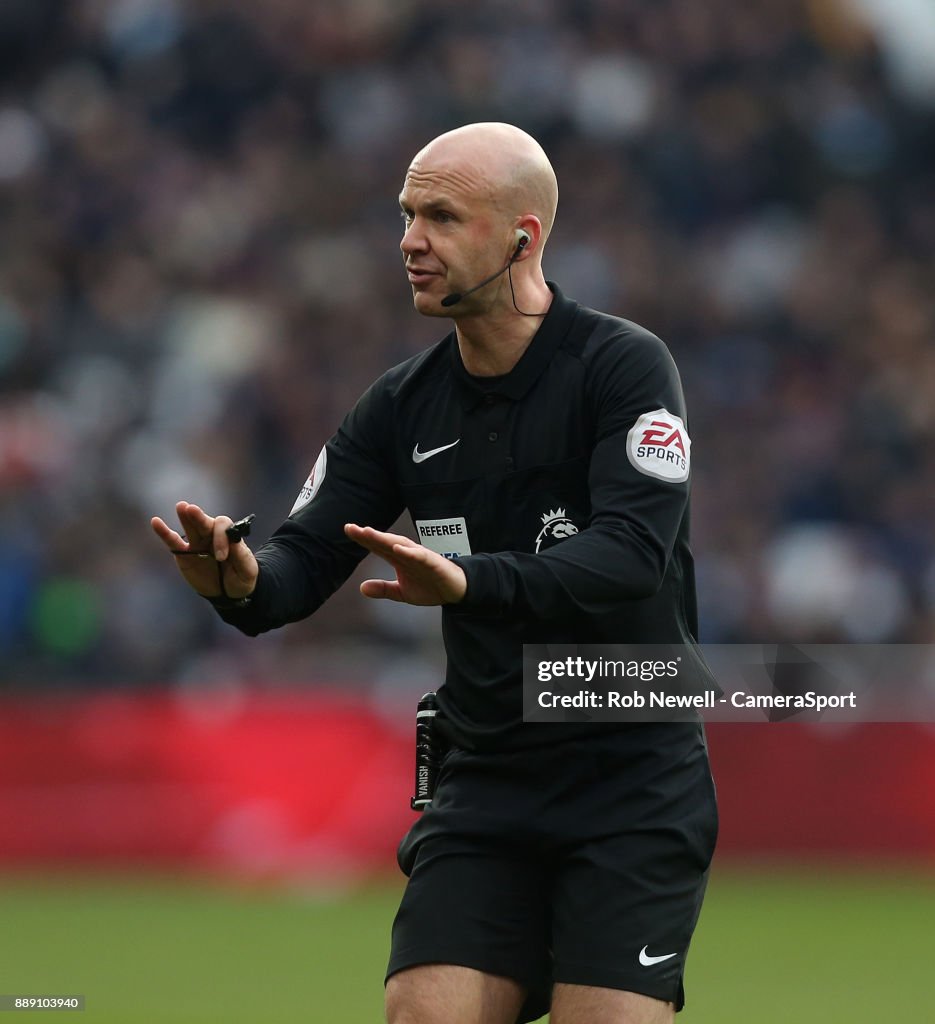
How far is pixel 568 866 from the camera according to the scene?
4.63 metres

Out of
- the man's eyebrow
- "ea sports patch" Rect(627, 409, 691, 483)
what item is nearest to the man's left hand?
"ea sports patch" Rect(627, 409, 691, 483)

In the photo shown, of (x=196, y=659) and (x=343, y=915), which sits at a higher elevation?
(x=196, y=659)

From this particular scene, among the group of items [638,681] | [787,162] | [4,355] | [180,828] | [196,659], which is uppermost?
[787,162]

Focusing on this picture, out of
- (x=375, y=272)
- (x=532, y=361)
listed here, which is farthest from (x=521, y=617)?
(x=375, y=272)

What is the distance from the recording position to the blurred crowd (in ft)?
41.9

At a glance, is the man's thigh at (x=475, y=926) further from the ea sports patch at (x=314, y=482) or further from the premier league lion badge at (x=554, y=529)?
the ea sports patch at (x=314, y=482)

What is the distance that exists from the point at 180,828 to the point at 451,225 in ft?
26.5

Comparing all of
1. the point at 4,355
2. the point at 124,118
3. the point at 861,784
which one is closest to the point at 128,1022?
the point at 861,784

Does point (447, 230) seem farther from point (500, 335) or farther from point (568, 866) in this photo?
point (568, 866)

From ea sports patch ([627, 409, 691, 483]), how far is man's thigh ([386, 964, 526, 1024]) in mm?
1234

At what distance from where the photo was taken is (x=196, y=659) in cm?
1237

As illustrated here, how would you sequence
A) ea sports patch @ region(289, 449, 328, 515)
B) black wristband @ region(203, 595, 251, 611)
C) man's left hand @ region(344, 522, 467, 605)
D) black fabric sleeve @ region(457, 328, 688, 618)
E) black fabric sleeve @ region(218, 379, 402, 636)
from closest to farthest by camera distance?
man's left hand @ region(344, 522, 467, 605)
black fabric sleeve @ region(457, 328, 688, 618)
black wristband @ region(203, 595, 251, 611)
black fabric sleeve @ region(218, 379, 402, 636)
ea sports patch @ region(289, 449, 328, 515)

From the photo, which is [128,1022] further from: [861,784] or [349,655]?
[861,784]

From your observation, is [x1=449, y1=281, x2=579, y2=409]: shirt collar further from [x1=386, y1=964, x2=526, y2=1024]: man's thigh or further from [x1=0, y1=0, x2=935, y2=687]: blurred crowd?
[x1=0, y1=0, x2=935, y2=687]: blurred crowd
